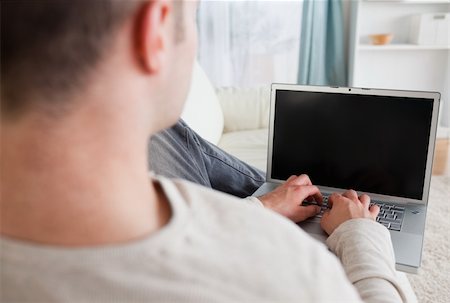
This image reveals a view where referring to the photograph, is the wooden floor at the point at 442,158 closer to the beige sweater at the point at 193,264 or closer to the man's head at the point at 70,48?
the beige sweater at the point at 193,264

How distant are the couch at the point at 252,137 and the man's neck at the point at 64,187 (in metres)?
1.36

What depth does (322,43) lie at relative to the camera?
301 cm

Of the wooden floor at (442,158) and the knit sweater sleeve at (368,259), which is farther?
the wooden floor at (442,158)

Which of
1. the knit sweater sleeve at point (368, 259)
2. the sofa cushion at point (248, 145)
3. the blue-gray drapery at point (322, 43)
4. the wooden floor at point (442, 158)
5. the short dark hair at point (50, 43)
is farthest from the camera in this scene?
the blue-gray drapery at point (322, 43)

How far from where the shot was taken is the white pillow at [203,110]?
1.85 meters

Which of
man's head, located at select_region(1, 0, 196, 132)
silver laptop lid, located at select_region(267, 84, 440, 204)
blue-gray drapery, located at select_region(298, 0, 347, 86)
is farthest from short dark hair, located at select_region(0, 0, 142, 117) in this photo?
blue-gray drapery, located at select_region(298, 0, 347, 86)

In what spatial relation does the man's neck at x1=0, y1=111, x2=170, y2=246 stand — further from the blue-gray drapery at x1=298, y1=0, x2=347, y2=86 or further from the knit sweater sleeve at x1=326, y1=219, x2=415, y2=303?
the blue-gray drapery at x1=298, y1=0, x2=347, y2=86

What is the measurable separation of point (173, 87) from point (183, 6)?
0.24ft

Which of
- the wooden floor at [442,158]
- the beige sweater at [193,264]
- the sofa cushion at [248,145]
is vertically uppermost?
the beige sweater at [193,264]

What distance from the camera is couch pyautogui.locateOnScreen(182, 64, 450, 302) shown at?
182 centimetres

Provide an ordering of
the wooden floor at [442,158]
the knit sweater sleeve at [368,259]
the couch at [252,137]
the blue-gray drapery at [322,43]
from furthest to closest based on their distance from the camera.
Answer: the blue-gray drapery at [322,43] → the wooden floor at [442,158] → the couch at [252,137] → the knit sweater sleeve at [368,259]

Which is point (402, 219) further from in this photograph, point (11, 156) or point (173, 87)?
point (11, 156)

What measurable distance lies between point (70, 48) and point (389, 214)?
85 cm

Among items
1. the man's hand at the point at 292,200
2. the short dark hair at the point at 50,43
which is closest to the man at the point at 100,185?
the short dark hair at the point at 50,43
